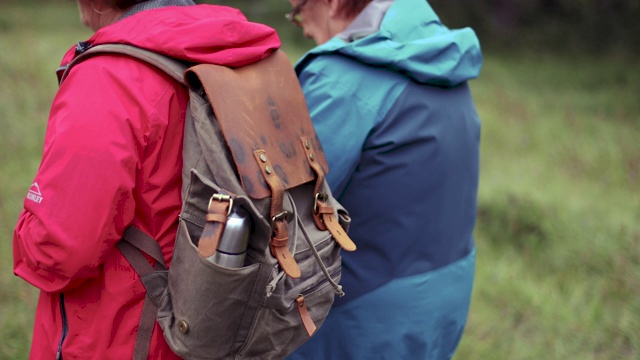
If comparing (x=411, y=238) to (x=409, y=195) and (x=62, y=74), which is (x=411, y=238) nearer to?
(x=409, y=195)

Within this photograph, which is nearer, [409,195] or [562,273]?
[409,195]

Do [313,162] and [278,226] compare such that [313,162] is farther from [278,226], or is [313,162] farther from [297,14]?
[297,14]

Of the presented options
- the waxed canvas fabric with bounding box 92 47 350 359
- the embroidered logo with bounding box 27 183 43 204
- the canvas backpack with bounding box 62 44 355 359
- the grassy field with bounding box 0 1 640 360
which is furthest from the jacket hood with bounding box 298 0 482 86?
the grassy field with bounding box 0 1 640 360

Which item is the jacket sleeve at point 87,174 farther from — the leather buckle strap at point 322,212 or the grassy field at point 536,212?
the grassy field at point 536,212

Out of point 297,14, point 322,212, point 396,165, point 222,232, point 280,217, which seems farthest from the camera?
point 297,14

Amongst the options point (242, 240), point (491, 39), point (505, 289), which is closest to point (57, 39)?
point (505, 289)

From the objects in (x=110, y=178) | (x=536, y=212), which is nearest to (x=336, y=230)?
(x=110, y=178)

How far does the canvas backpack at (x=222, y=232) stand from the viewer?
1.63 meters

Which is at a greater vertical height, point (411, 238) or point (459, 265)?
point (411, 238)

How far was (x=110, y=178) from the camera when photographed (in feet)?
5.25

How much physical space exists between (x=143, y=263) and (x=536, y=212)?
458 cm

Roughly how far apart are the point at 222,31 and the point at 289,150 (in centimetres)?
32

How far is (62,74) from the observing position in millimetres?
1798

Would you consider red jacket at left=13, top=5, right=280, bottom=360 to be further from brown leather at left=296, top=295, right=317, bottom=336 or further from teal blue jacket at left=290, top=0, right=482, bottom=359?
teal blue jacket at left=290, top=0, right=482, bottom=359
